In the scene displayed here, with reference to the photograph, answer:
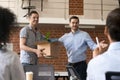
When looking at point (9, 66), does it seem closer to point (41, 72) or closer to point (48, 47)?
point (41, 72)

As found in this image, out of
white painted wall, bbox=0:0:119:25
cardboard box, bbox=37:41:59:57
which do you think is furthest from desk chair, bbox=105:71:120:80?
white painted wall, bbox=0:0:119:25

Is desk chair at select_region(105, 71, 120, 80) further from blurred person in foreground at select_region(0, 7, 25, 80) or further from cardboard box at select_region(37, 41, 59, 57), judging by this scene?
cardboard box at select_region(37, 41, 59, 57)

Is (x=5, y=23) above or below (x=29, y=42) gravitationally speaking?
above

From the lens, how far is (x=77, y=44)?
16.0 ft

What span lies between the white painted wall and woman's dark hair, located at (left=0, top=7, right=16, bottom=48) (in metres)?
5.62

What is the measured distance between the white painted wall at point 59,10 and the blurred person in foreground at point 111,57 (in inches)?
232

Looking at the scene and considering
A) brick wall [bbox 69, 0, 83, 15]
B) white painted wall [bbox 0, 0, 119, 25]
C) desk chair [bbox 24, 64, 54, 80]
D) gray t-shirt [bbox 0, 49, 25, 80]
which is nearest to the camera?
gray t-shirt [bbox 0, 49, 25, 80]

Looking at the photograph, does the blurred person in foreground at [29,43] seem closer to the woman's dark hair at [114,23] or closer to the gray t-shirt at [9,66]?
the gray t-shirt at [9,66]

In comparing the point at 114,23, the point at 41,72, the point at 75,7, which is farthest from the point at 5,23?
the point at 75,7

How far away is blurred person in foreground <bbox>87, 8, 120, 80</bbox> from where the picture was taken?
143 cm

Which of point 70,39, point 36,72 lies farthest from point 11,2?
point 36,72

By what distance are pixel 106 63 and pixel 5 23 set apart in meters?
0.58

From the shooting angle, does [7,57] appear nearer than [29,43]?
Yes

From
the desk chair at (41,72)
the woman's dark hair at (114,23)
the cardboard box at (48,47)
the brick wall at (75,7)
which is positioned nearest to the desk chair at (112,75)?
the woman's dark hair at (114,23)
